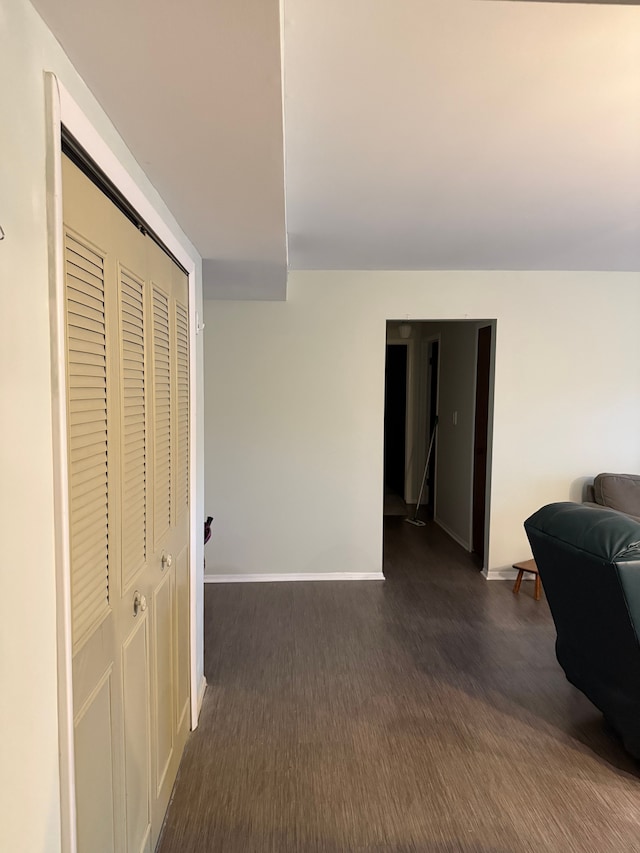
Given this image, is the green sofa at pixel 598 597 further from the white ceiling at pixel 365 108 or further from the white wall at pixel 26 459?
the white wall at pixel 26 459

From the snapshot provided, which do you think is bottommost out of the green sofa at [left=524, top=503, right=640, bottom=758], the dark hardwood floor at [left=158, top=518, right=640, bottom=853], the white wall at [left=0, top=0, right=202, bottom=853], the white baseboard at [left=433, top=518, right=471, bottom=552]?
the dark hardwood floor at [left=158, top=518, right=640, bottom=853]

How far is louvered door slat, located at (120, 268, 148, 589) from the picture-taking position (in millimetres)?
1359

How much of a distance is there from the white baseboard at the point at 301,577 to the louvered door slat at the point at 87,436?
3.00 m

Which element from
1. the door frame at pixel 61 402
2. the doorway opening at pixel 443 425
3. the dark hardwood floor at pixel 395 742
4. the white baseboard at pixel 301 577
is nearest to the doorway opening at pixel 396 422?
the doorway opening at pixel 443 425

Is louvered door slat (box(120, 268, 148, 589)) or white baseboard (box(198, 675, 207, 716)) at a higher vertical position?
louvered door slat (box(120, 268, 148, 589))

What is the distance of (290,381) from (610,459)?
2635 millimetres

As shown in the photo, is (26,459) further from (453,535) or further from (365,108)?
(453,535)

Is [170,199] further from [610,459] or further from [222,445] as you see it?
[610,459]

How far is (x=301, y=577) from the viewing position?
164 inches

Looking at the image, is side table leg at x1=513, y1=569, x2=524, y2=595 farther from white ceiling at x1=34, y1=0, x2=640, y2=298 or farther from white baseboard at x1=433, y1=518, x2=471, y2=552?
white ceiling at x1=34, y1=0, x2=640, y2=298

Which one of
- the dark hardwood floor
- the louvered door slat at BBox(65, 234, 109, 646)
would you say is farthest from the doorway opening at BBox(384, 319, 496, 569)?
the louvered door slat at BBox(65, 234, 109, 646)

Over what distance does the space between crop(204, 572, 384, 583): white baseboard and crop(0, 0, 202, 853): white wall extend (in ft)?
10.6

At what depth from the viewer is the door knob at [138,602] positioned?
57.1 inches

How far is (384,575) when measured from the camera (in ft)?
14.0
